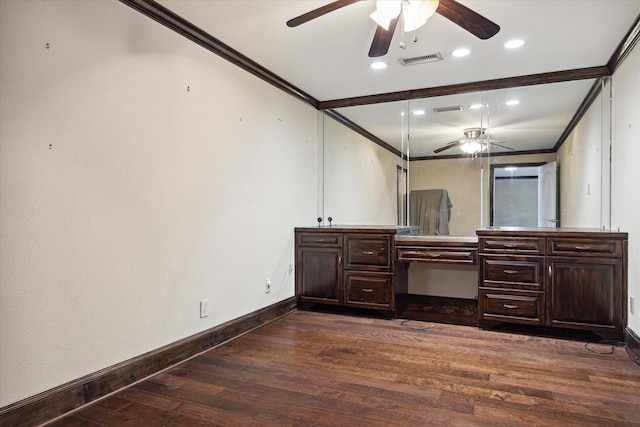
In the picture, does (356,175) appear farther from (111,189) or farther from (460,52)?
(111,189)

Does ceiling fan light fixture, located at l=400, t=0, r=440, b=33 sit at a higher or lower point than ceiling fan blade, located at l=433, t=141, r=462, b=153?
higher

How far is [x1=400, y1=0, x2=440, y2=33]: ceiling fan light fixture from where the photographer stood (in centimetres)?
196

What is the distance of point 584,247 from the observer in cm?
308

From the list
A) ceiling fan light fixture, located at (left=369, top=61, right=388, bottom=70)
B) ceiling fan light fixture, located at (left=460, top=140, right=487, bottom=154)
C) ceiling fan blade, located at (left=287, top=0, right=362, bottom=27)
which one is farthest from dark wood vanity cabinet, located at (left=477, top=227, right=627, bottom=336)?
ceiling fan blade, located at (left=287, top=0, right=362, bottom=27)

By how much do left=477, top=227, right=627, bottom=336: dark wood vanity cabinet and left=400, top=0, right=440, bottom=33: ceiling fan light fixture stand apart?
195 centimetres

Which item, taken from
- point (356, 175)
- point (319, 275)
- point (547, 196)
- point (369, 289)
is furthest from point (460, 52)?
point (319, 275)

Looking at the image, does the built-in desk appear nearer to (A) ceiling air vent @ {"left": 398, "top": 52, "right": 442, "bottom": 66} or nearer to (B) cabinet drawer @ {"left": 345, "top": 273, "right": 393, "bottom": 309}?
(B) cabinet drawer @ {"left": 345, "top": 273, "right": 393, "bottom": 309}

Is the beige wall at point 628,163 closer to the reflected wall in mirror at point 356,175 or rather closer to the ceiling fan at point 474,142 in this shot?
the ceiling fan at point 474,142

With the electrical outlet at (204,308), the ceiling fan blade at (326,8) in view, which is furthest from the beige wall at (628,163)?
the electrical outlet at (204,308)

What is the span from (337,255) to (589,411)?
2360mm

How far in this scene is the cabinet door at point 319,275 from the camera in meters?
3.94

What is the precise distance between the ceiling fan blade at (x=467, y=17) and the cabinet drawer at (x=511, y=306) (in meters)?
2.12

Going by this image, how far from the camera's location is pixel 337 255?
155 inches

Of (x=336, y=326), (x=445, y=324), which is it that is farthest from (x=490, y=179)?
(x=336, y=326)
